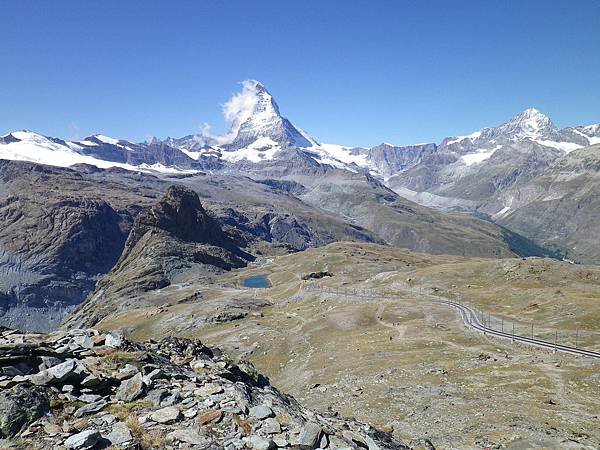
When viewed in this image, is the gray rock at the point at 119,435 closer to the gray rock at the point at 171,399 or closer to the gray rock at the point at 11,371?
the gray rock at the point at 171,399

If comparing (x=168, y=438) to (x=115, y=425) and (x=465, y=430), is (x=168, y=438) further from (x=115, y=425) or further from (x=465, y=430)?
(x=465, y=430)

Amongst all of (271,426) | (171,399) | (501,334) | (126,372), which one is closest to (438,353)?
(501,334)

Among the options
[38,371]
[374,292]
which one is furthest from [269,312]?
[38,371]

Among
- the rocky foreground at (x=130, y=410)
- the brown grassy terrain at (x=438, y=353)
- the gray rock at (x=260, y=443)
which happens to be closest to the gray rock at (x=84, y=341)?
the rocky foreground at (x=130, y=410)

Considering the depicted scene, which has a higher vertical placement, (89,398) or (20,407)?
(20,407)

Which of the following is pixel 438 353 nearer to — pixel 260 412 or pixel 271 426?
pixel 260 412

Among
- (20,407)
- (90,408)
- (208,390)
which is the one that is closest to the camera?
(20,407)
